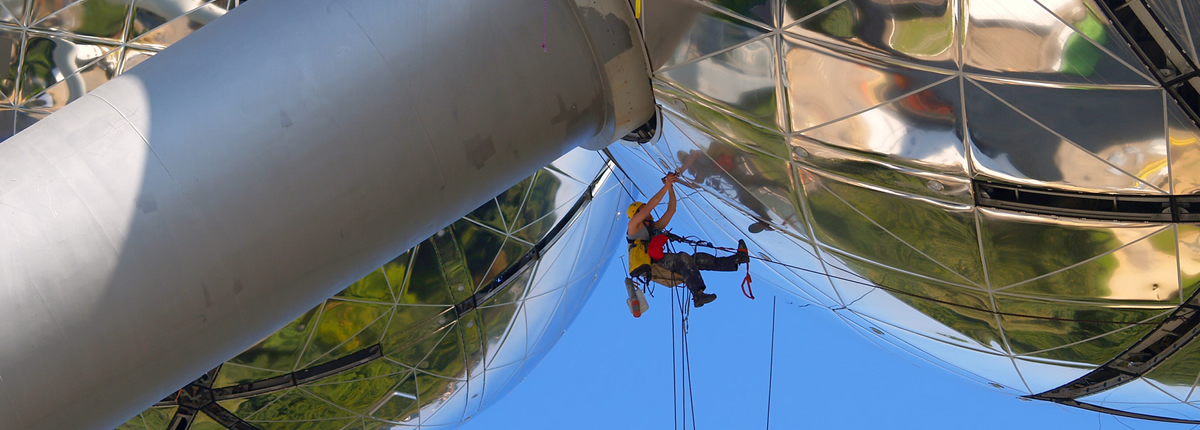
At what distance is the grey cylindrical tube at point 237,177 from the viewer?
4613 mm

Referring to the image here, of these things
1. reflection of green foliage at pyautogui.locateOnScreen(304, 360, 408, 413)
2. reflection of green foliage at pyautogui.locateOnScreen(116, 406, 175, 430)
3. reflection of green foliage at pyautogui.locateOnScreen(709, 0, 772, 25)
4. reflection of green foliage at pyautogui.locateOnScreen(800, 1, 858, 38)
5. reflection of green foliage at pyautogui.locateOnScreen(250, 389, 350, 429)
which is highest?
reflection of green foliage at pyautogui.locateOnScreen(709, 0, 772, 25)

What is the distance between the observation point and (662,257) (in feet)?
24.0

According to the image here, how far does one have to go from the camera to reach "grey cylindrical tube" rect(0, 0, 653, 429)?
4.61 metres

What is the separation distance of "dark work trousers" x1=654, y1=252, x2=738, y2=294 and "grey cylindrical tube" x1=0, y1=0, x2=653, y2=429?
2.14 m

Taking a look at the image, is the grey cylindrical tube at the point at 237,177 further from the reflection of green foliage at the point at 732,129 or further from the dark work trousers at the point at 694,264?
the dark work trousers at the point at 694,264

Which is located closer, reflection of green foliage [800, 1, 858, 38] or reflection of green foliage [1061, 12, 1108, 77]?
reflection of green foliage [1061, 12, 1108, 77]

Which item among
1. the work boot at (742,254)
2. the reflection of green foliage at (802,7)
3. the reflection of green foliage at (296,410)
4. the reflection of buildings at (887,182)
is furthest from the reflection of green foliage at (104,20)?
the reflection of green foliage at (802,7)

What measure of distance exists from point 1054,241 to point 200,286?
4.51 metres

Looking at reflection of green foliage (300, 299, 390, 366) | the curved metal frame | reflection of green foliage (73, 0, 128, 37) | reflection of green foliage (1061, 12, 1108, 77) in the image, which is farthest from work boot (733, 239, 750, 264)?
reflection of green foliage (73, 0, 128, 37)

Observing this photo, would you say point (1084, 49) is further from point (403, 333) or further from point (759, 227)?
point (403, 333)

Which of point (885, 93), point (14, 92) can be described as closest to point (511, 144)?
point (885, 93)

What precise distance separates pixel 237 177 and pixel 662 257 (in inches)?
137

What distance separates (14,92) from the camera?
7.35 metres

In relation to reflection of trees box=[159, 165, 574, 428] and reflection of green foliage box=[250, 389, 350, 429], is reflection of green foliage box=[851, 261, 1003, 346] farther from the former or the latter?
reflection of green foliage box=[250, 389, 350, 429]
